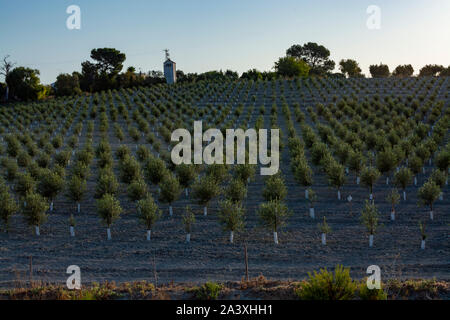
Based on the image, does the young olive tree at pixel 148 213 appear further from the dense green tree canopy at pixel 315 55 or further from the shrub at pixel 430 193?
the dense green tree canopy at pixel 315 55

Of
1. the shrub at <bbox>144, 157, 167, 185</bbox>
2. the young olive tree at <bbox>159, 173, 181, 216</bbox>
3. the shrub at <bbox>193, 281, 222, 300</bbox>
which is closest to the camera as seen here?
the shrub at <bbox>193, 281, 222, 300</bbox>

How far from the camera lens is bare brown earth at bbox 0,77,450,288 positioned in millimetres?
14961

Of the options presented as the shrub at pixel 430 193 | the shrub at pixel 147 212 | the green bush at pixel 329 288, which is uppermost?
the shrub at pixel 430 193

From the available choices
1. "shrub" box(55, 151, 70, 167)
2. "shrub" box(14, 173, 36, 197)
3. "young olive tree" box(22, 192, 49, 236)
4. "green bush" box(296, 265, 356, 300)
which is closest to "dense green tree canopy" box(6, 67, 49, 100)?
"shrub" box(55, 151, 70, 167)

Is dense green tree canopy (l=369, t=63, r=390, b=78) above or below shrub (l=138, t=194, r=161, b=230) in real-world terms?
above

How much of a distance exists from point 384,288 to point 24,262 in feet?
43.7

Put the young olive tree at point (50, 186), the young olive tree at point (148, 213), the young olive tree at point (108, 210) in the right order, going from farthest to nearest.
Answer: the young olive tree at point (50, 186), the young olive tree at point (108, 210), the young olive tree at point (148, 213)

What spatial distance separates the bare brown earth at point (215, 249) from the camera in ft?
49.1

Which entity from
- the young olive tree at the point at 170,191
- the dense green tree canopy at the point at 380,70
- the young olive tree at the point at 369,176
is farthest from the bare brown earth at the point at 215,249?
the dense green tree canopy at the point at 380,70

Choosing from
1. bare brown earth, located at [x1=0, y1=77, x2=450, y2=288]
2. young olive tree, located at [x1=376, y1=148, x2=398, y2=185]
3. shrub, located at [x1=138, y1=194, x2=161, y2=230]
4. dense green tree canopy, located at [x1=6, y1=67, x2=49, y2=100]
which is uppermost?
dense green tree canopy, located at [x1=6, y1=67, x2=49, y2=100]

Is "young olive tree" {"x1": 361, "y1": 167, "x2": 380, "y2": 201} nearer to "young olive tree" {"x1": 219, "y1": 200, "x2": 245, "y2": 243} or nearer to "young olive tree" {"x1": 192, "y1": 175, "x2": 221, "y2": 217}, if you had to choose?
"young olive tree" {"x1": 192, "y1": 175, "x2": 221, "y2": 217}

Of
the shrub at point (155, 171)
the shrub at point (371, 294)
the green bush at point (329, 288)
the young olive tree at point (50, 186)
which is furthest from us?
the shrub at point (155, 171)
